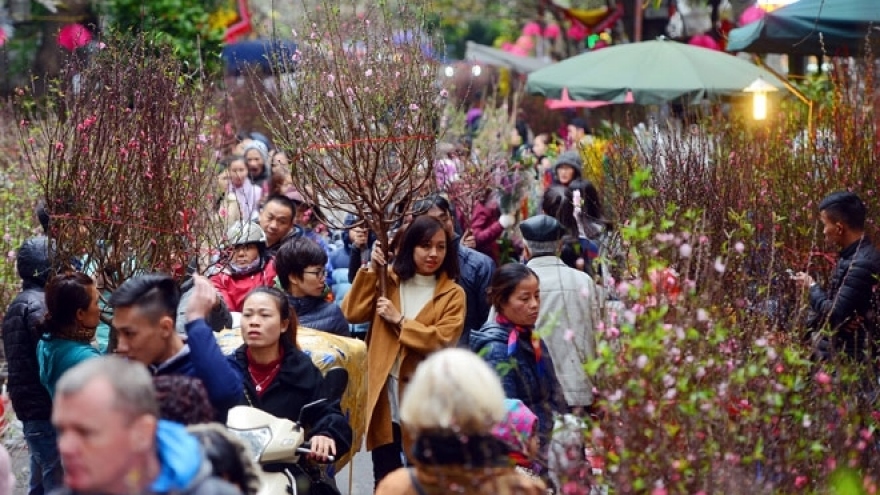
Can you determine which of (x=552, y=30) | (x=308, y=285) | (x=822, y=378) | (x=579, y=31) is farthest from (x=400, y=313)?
(x=552, y=30)

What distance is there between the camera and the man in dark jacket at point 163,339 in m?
5.64

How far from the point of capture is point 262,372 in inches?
262

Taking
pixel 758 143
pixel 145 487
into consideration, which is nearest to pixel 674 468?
pixel 145 487

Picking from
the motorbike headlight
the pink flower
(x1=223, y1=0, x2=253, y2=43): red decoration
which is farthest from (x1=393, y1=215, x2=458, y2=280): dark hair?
(x1=223, y1=0, x2=253, y2=43): red decoration

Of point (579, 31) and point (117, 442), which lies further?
point (579, 31)

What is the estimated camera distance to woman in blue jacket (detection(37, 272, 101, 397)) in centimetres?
678

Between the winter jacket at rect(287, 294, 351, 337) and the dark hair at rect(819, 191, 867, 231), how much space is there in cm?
281

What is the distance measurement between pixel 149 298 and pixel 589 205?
6529 millimetres

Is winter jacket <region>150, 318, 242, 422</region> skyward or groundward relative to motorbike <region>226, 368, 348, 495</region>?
skyward

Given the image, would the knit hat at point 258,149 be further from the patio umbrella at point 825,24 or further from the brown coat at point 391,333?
the brown coat at point 391,333

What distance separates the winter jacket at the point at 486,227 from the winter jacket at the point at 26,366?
236 inches

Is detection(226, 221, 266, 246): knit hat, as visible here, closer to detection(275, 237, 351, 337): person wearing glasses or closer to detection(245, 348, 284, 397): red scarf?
detection(275, 237, 351, 337): person wearing glasses

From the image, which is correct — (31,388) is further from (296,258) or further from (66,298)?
(296,258)

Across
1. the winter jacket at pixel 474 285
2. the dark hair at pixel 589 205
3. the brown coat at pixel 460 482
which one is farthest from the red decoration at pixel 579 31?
the brown coat at pixel 460 482
